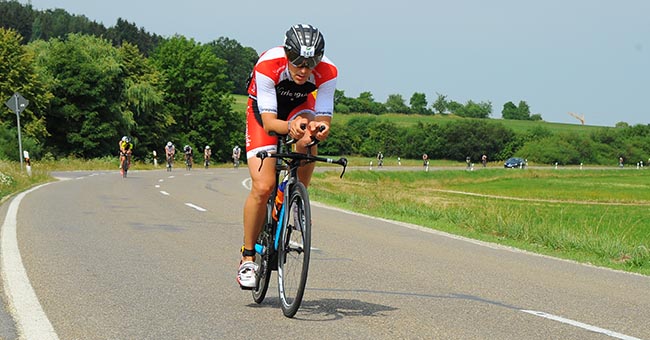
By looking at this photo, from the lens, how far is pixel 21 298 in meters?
6.64

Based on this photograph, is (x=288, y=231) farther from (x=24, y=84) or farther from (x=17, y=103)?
(x=24, y=84)

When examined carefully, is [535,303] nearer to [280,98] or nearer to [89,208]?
[280,98]

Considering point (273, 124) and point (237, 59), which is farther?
point (237, 59)

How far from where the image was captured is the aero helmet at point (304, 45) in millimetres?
5598

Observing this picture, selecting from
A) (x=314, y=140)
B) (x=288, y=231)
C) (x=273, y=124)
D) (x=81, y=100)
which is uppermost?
(x=81, y=100)

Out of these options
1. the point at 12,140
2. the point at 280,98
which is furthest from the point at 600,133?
the point at 280,98

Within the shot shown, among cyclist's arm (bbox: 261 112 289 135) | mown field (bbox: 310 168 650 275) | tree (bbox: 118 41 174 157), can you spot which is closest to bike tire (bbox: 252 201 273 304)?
cyclist's arm (bbox: 261 112 289 135)

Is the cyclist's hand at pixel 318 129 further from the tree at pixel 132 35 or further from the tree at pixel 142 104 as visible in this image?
the tree at pixel 132 35

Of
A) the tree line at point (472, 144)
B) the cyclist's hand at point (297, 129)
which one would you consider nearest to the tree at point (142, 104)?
the tree line at point (472, 144)

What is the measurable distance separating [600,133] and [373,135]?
37342 millimetres

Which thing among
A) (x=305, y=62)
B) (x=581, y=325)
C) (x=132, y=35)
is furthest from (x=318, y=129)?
(x=132, y=35)

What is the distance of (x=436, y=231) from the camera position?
14.1 metres

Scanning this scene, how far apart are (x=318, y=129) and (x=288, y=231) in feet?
2.51

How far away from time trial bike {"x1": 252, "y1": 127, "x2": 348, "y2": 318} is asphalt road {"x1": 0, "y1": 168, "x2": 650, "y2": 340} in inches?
9.1
